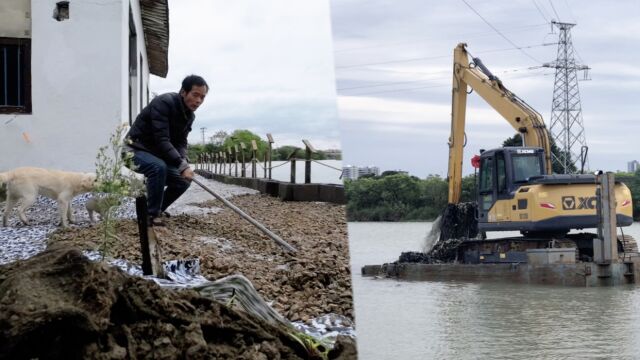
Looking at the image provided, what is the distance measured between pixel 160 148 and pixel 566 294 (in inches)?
587

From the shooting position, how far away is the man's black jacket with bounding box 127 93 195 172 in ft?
7.80

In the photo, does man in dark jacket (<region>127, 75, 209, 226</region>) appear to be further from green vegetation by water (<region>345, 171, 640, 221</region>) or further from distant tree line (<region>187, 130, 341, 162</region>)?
green vegetation by water (<region>345, 171, 640, 221</region>)

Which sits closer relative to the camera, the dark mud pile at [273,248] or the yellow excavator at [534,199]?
the dark mud pile at [273,248]

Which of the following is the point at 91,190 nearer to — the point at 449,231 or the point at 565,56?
the point at 565,56

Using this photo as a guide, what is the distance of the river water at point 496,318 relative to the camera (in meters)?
6.64

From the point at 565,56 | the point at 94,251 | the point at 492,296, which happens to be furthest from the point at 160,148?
the point at 492,296

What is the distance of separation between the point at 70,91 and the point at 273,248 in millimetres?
741

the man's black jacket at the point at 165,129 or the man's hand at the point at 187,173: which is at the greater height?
the man's black jacket at the point at 165,129

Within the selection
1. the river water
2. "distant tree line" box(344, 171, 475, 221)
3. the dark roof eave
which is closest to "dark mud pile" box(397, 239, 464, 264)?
the river water

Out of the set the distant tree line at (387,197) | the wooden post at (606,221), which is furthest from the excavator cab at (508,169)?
the distant tree line at (387,197)

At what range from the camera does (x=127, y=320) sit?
2.19 metres

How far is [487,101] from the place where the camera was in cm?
2172

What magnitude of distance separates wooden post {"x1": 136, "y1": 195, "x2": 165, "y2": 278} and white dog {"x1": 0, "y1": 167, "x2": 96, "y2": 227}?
0.49 ft

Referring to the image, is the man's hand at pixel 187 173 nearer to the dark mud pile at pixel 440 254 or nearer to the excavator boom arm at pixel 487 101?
the dark mud pile at pixel 440 254
